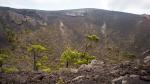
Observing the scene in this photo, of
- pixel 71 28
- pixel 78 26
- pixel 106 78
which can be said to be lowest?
pixel 106 78

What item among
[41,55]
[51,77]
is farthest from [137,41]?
[51,77]

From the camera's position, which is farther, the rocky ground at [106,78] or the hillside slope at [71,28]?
the hillside slope at [71,28]

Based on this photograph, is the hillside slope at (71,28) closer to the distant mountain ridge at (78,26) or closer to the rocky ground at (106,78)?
the distant mountain ridge at (78,26)

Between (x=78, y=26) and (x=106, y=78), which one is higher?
(x=78, y=26)

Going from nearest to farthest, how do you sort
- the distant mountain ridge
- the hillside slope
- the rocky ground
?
the rocky ground → the hillside slope → the distant mountain ridge

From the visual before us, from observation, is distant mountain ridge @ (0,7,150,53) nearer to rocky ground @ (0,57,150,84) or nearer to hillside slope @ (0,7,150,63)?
hillside slope @ (0,7,150,63)

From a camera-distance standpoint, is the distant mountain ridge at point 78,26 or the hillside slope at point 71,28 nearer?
the hillside slope at point 71,28

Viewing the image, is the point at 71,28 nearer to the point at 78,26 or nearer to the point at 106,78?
the point at 78,26

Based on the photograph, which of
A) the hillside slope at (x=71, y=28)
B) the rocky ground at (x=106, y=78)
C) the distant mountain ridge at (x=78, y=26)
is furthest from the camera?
the distant mountain ridge at (x=78, y=26)

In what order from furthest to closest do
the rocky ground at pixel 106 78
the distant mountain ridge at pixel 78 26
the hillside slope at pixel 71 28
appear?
the distant mountain ridge at pixel 78 26 < the hillside slope at pixel 71 28 < the rocky ground at pixel 106 78

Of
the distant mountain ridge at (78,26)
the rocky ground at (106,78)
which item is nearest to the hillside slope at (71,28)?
the distant mountain ridge at (78,26)

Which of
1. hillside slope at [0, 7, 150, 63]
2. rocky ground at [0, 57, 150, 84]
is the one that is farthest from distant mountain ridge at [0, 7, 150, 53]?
rocky ground at [0, 57, 150, 84]

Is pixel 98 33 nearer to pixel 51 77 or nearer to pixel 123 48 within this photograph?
pixel 123 48

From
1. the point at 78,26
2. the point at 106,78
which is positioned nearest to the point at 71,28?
the point at 78,26
